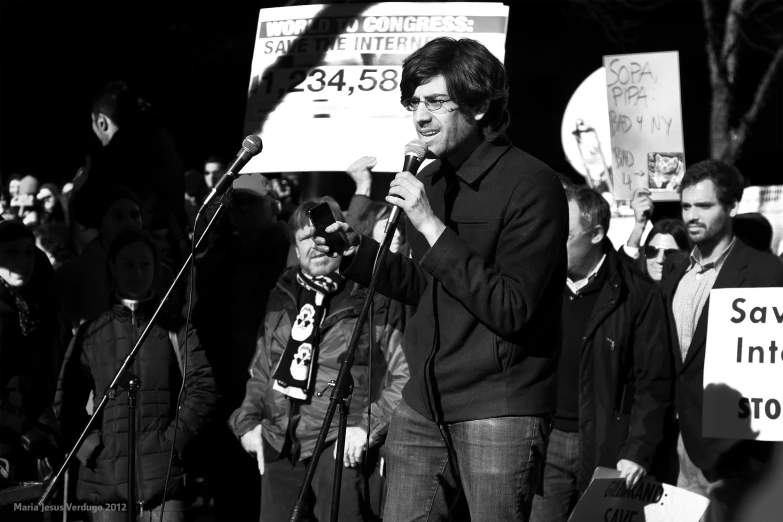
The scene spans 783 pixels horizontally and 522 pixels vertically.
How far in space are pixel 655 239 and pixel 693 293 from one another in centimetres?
201

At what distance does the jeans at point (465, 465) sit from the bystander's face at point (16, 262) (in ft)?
11.2

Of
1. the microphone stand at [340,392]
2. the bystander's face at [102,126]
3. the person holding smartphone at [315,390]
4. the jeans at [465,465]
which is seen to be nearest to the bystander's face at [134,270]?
the person holding smartphone at [315,390]

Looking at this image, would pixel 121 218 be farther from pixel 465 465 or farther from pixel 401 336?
pixel 465 465

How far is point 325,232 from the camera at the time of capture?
386cm

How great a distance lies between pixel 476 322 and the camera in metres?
3.76

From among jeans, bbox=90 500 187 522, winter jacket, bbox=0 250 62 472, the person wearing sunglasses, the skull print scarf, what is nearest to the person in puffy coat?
jeans, bbox=90 500 187 522

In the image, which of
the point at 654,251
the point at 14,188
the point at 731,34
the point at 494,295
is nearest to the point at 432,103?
the point at 494,295

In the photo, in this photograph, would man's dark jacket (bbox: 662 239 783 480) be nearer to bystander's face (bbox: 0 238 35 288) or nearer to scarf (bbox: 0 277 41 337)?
scarf (bbox: 0 277 41 337)

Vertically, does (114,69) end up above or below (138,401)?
above

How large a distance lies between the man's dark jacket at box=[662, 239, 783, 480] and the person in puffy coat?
2.43m

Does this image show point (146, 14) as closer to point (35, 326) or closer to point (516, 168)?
point (35, 326)

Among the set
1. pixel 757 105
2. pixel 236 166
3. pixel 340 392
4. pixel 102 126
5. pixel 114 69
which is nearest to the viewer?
pixel 340 392

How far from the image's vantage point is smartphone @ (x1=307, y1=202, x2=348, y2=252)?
3836 mm

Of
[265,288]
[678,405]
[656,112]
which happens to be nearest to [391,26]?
[265,288]
